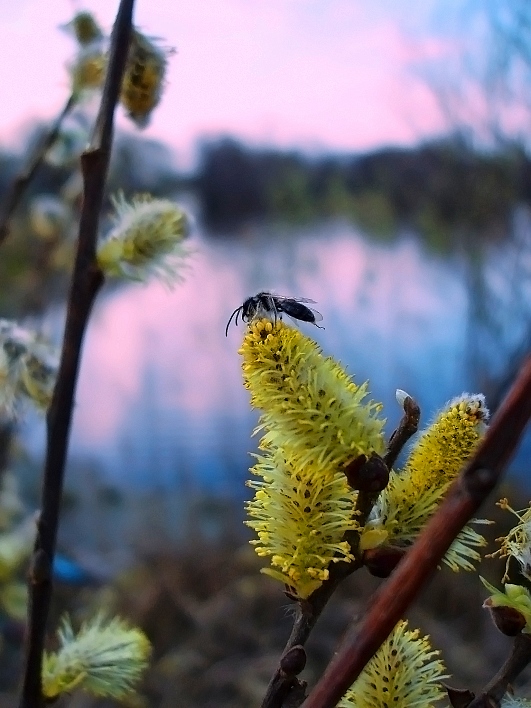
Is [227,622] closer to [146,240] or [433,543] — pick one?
[146,240]

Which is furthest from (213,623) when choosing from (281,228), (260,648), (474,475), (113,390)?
(474,475)

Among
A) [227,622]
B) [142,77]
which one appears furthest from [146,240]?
[227,622]

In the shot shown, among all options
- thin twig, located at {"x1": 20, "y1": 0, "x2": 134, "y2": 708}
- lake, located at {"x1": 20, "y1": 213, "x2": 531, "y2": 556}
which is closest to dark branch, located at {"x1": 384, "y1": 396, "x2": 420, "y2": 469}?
thin twig, located at {"x1": 20, "y1": 0, "x2": 134, "y2": 708}

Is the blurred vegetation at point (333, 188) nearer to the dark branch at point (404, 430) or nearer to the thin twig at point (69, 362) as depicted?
the thin twig at point (69, 362)

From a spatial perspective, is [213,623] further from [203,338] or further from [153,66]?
[153,66]

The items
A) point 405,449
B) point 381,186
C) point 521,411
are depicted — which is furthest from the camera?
point 381,186

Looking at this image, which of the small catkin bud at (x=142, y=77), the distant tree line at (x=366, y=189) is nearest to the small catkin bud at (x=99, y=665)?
the small catkin bud at (x=142, y=77)

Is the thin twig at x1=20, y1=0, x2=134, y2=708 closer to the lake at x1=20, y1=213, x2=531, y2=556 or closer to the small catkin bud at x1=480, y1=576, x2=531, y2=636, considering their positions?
the small catkin bud at x1=480, y1=576, x2=531, y2=636
